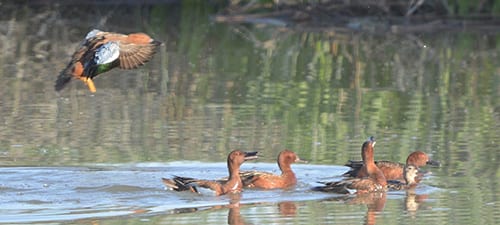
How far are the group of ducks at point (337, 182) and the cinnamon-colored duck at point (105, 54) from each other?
1545 mm

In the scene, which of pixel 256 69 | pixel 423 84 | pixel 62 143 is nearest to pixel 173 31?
pixel 256 69

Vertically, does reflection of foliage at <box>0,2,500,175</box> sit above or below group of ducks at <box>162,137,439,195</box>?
above

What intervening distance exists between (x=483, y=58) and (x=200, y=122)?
7763 mm

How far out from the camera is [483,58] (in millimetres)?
20516

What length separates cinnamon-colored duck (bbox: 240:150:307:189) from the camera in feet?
35.9

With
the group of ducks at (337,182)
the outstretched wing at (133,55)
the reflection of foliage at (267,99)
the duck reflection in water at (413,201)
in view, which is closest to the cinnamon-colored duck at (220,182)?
the group of ducks at (337,182)

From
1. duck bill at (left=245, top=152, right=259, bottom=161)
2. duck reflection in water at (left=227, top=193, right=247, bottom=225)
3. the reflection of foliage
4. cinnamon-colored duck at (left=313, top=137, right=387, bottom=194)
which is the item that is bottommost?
duck reflection in water at (left=227, top=193, right=247, bottom=225)

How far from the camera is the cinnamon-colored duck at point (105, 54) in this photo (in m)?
11.7

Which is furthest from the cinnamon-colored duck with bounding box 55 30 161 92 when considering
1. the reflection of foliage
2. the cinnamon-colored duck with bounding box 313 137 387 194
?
the cinnamon-colored duck with bounding box 313 137 387 194

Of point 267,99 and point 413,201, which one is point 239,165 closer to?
point 413,201

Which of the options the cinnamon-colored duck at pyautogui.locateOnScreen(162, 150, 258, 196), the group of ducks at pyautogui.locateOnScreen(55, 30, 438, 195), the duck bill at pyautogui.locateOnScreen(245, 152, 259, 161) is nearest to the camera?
the cinnamon-colored duck at pyautogui.locateOnScreen(162, 150, 258, 196)

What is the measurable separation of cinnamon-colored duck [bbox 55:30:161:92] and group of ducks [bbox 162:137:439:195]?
155 centimetres

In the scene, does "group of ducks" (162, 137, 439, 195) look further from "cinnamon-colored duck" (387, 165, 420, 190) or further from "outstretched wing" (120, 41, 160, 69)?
"outstretched wing" (120, 41, 160, 69)

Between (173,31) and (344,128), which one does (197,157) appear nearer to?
(344,128)
